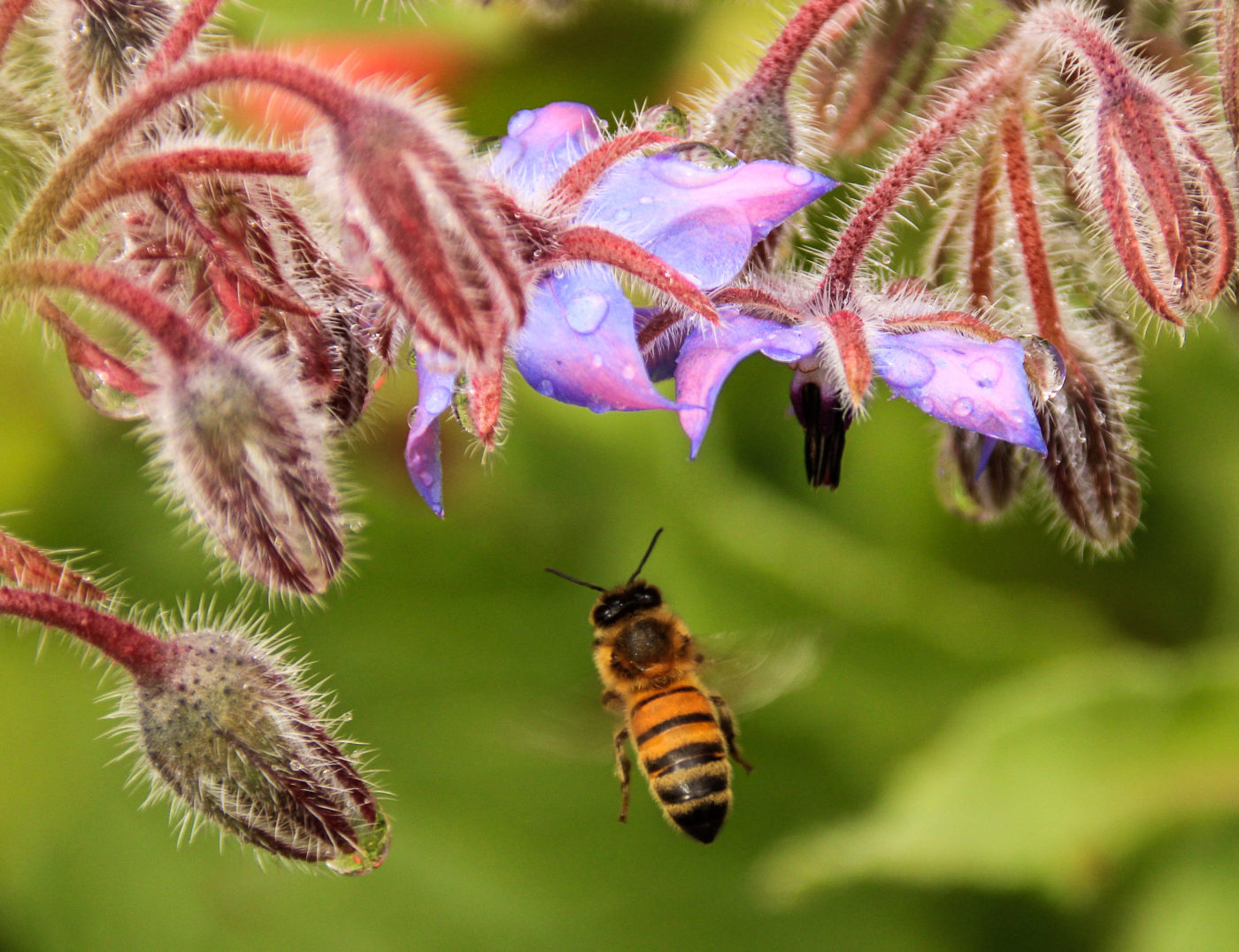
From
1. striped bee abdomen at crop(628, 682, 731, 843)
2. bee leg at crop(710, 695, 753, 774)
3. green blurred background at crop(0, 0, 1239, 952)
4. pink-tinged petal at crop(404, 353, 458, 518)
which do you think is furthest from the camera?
green blurred background at crop(0, 0, 1239, 952)

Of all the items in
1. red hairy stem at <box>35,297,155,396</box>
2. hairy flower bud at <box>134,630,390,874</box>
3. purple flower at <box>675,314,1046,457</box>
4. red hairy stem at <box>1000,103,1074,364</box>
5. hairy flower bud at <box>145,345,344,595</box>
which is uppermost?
red hairy stem at <box>1000,103,1074,364</box>

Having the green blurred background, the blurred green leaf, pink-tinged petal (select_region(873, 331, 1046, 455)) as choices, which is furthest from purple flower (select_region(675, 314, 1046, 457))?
the green blurred background

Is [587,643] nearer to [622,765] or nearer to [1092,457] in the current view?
[622,765]

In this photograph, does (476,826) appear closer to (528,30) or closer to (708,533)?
(708,533)

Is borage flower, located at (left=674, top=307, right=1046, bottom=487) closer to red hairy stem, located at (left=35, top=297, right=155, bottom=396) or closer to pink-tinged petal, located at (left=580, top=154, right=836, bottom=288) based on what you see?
pink-tinged petal, located at (left=580, top=154, right=836, bottom=288)

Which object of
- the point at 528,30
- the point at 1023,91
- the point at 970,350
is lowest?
the point at 970,350

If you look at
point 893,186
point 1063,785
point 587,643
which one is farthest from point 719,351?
point 587,643

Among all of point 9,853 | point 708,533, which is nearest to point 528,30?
point 708,533
